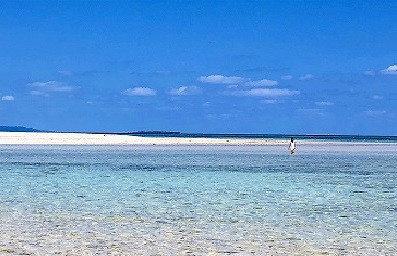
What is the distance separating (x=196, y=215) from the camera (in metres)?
17.9

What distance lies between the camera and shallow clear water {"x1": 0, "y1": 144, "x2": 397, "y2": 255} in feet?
44.2

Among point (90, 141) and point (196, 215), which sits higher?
point (90, 141)

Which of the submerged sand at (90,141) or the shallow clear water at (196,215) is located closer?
the shallow clear water at (196,215)

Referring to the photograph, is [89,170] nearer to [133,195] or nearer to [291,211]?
[133,195]

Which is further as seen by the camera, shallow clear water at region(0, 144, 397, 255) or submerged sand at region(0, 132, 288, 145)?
submerged sand at region(0, 132, 288, 145)

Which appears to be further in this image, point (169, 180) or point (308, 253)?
point (169, 180)

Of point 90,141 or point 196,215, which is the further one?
point 90,141

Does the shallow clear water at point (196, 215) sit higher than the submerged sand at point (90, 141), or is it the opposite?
the submerged sand at point (90, 141)

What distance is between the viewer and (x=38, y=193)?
2320cm

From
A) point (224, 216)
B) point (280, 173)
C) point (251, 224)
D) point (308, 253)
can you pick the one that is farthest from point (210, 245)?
point (280, 173)

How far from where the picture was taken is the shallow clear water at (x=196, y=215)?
44.2 ft

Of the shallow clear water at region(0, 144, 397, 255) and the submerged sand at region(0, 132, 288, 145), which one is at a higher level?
the submerged sand at region(0, 132, 288, 145)

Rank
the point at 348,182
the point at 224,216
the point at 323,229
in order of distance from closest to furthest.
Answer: the point at 323,229 → the point at 224,216 → the point at 348,182

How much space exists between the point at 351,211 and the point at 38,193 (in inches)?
403
